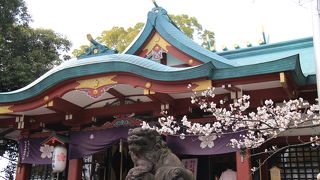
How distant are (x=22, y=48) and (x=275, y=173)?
13441 mm

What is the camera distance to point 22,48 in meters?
18.0

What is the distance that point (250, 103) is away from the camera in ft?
28.8

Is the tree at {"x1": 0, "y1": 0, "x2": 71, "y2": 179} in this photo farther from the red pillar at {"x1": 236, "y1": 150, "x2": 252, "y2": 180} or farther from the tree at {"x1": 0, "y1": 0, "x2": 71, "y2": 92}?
the red pillar at {"x1": 236, "y1": 150, "x2": 252, "y2": 180}

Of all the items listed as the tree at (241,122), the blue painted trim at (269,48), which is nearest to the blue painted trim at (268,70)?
the tree at (241,122)

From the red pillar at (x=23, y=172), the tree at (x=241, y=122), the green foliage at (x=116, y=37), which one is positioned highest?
the green foliage at (x=116, y=37)

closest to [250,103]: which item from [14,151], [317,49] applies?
[317,49]

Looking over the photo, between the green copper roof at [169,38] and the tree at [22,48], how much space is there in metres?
6.54

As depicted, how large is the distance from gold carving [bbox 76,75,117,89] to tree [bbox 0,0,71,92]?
309 inches

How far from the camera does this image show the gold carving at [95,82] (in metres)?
9.10

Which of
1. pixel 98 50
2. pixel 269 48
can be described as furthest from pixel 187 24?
pixel 98 50

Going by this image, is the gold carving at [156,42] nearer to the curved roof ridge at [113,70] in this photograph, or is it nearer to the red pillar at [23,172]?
Answer: the curved roof ridge at [113,70]

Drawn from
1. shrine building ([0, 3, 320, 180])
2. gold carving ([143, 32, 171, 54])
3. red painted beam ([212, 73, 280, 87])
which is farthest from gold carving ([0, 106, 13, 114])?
red painted beam ([212, 73, 280, 87])

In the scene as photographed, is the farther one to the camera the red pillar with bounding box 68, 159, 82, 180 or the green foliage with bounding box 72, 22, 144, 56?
the green foliage with bounding box 72, 22, 144, 56

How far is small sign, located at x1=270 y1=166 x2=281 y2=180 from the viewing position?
9.80 metres
